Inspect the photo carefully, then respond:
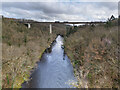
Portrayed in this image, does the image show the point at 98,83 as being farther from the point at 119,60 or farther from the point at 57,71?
the point at 57,71

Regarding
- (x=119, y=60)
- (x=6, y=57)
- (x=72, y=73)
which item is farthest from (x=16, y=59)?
(x=119, y=60)

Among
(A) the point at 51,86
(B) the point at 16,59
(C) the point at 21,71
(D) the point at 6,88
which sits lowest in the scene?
(A) the point at 51,86

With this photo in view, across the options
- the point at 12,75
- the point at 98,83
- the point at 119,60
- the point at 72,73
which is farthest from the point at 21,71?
the point at 119,60

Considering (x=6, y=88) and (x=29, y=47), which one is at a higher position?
(x=29, y=47)

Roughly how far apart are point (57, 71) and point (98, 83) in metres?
7.09

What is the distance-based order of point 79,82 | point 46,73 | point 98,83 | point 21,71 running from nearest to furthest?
point 98,83
point 79,82
point 21,71
point 46,73

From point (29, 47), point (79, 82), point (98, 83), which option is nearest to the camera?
point (98, 83)

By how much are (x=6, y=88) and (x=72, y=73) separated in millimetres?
9519

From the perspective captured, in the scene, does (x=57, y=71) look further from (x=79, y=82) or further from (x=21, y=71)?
(x=21, y=71)

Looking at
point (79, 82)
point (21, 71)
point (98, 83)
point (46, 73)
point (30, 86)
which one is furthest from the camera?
point (46, 73)

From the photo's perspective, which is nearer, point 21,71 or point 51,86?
point 51,86

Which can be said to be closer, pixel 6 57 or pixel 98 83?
pixel 98 83

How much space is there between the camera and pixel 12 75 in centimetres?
1135

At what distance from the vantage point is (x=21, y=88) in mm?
10852
